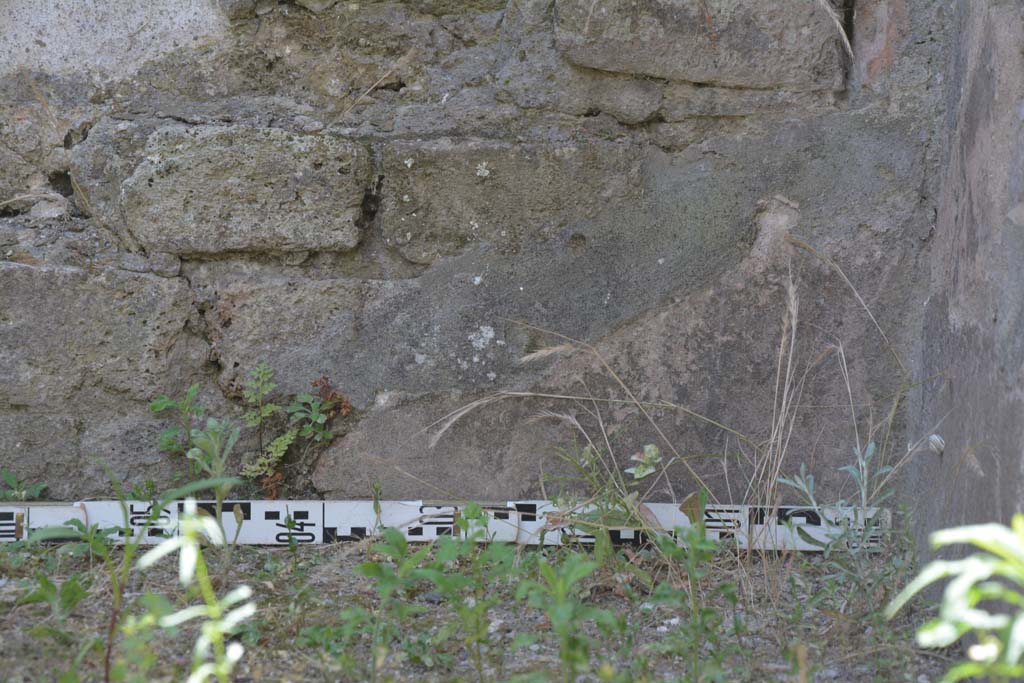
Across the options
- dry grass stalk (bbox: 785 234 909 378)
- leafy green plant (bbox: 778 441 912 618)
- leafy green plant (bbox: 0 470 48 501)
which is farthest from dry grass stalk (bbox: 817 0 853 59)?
leafy green plant (bbox: 0 470 48 501)

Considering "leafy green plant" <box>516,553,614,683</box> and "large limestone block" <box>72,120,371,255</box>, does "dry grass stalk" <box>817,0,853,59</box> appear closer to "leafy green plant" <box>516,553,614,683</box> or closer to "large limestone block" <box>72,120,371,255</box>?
"large limestone block" <box>72,120,371,255</box>

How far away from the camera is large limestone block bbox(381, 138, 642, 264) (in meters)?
2.31

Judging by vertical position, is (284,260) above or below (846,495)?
above

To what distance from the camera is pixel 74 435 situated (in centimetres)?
237

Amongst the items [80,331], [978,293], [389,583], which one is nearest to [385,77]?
[80,331]

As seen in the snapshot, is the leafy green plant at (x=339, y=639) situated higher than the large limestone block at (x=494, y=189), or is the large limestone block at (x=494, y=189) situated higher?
the large limestone block at (x=494, y=189)

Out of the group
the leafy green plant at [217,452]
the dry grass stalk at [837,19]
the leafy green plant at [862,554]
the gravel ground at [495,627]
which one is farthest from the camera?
the dry grass stalk at [837,19]

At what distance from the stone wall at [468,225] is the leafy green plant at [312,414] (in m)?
0.04

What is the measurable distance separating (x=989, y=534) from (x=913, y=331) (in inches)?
52.2

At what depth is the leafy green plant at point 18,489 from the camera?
7.63 feet

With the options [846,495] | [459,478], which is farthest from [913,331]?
[459,478]

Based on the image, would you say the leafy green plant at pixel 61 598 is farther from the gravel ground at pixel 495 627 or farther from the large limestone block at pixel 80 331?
the large limestone block at pixel 80 331

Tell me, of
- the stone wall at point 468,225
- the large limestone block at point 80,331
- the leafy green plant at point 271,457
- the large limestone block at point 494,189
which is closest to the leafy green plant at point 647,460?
the stone wall at point 468,225

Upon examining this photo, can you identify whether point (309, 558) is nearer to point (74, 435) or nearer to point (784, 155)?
point (74, 435)
